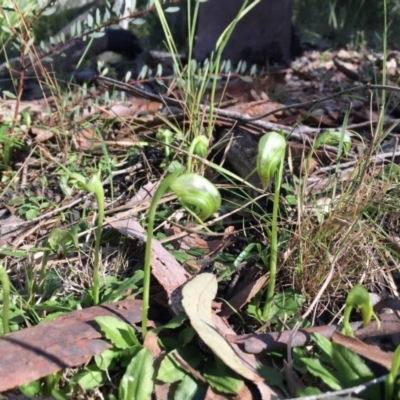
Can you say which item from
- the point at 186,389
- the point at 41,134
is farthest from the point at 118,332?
the point at 41,134

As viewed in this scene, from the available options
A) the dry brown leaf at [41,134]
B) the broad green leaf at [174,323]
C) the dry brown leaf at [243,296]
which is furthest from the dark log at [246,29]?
the broad green leaf at [174,323]

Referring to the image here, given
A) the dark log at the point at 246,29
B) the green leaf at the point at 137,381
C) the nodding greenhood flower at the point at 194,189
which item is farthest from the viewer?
the dark log at the point at 246,29

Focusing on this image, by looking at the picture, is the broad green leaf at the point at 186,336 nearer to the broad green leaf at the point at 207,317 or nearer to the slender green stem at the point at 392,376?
the broad green leaf at the point at 207,317

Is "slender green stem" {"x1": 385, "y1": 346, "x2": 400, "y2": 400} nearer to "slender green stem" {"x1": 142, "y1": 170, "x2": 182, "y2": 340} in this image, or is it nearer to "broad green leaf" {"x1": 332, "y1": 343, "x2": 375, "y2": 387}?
"broad green leaf" {"x1": 332, "y1": 343, "x2": 375, "y2": 387}

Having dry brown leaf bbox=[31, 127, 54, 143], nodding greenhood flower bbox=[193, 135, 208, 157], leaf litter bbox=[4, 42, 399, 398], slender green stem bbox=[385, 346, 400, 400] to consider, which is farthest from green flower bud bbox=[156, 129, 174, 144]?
slender green stem bbox=[385, 346, 400, 400]

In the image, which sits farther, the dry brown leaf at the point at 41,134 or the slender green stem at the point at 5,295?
the dry brown leaf at the point at 41,134

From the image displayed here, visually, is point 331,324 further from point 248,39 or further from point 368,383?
point 248,39
